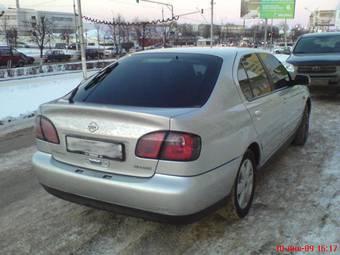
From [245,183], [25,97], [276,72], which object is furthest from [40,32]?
[245,183]

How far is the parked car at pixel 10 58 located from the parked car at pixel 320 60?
24.5 m

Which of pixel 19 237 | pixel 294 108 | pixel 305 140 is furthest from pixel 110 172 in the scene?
pixel 305 140

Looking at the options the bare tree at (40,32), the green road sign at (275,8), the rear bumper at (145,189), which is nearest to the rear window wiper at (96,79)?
the rear bumper at (145,189)

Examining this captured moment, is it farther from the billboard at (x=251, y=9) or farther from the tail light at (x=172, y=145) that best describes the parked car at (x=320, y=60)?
Result: the billboard at (x=251, y=9)

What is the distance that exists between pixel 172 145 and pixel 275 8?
126 ft

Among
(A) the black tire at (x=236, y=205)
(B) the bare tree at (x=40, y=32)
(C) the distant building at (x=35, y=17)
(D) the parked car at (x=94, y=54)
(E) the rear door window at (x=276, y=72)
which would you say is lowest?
(D) the parked car at (x=94, y=54)

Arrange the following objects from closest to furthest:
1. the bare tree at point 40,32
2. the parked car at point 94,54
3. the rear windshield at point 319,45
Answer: the rear windshield at point 319,45
the bare tree at point 40,32
the parked car at point 94,54

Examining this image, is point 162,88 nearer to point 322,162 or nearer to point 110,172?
point 110,172

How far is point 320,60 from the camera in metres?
9.80

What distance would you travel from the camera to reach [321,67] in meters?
9.75

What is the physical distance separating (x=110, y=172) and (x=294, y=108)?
2.99 m

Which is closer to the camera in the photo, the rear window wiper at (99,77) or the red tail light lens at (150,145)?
the red tail light lens at (150,145)

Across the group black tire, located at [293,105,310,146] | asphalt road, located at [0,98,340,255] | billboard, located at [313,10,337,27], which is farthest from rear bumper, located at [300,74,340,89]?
billboard, located at [313,10,337,27]

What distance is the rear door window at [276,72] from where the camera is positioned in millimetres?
4532
